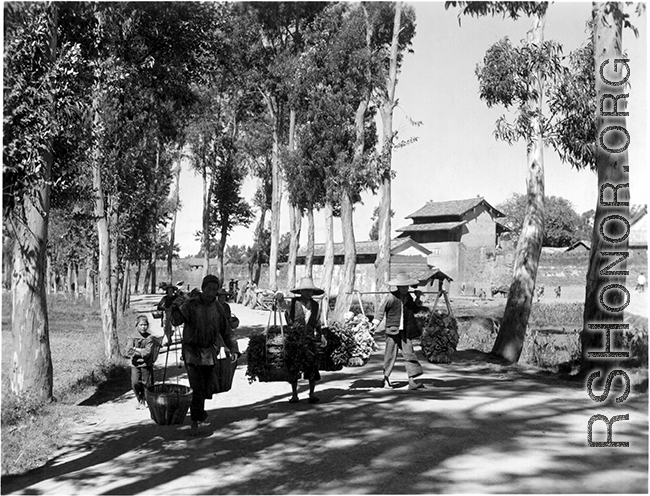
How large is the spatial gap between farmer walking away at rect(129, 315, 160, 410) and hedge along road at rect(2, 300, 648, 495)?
0.48 m

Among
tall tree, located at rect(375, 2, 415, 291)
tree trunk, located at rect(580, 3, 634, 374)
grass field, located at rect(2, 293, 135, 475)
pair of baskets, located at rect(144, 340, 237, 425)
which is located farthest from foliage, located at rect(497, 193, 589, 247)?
pair of baskets, located at rect(144, 340, 237, 425)

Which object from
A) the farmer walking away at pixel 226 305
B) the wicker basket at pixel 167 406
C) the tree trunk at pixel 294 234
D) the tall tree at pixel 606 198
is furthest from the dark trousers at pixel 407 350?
the tree trunk at pixel 294 234

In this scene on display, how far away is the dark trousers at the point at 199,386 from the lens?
8.70m

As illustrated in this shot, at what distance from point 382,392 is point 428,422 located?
254 cm

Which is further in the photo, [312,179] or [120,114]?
[312,179]

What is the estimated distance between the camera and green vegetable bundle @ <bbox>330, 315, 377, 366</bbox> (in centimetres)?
1014

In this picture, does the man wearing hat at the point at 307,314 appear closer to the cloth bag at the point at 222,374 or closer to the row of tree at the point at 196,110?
the cloth bag at the point at 222,374

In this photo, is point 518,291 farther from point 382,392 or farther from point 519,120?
point 382,392

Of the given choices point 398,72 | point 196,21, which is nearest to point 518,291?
point 196,21

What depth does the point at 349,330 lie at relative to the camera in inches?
412

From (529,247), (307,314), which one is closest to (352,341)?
(307,314)

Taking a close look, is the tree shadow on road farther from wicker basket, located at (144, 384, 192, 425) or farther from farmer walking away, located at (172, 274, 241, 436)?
farmer walking away, located at (172, 274, 241, 436)

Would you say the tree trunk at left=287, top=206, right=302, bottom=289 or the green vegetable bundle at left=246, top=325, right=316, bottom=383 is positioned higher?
the tree trunk at left=287, top=206, right=302, bottom=289

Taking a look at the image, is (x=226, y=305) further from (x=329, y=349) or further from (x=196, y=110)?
(x=196, y=110)
